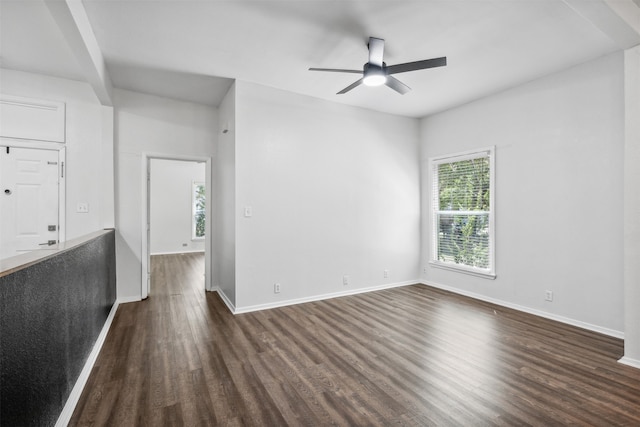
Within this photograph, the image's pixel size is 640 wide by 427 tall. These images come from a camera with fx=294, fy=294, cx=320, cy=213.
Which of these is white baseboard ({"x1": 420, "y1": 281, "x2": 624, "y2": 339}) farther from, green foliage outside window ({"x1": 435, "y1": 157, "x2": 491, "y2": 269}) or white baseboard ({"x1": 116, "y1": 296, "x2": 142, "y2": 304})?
white baseboard ({"x1": 116, "y1": 296, "x2": 142, "y2": 304})

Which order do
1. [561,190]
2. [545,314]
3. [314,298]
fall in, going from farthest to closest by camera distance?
1. [314,298]
2. [545,314]
3. [561,190]

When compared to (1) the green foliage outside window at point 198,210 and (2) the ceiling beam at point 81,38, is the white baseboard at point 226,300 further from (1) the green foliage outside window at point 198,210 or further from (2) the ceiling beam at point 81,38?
(1) the green foliage outside window at point 198,210

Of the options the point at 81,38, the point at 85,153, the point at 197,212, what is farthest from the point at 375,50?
the point at 197,212

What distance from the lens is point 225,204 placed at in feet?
14.1

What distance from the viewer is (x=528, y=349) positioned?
275cm

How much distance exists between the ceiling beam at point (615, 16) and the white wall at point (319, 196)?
2.24 metres

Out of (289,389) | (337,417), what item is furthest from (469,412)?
(289,389)

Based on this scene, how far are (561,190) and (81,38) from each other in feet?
16.4

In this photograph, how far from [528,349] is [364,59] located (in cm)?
333

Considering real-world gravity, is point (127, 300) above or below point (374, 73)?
below

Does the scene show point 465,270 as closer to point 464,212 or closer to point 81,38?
point 464,212

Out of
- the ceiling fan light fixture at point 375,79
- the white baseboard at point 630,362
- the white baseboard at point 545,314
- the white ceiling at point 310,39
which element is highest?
the white ceiling at point 310,39

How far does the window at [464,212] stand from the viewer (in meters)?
4.25

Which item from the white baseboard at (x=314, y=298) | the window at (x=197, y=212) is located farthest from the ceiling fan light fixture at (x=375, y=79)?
the window at (x=197, y=212)
